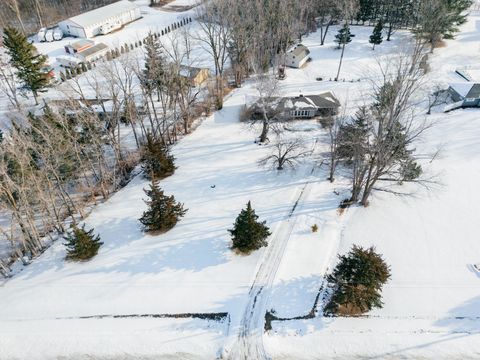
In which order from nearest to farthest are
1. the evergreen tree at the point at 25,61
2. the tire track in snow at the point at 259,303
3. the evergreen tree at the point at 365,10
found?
the tire track in snow at the point at 259,303, the evergreen tree at the point at 25,61, the evergreen tree at the point at 365,10

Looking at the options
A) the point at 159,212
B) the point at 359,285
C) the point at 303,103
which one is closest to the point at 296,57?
the point at 303,103

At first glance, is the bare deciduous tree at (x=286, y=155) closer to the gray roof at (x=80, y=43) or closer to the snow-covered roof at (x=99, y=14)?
the gray roof at (x=80, y=43)

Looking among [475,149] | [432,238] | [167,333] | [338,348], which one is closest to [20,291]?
[167,333]

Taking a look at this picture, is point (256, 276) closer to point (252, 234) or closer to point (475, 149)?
point (252, 234)

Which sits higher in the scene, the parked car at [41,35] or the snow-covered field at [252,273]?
the parked car at [41,35]

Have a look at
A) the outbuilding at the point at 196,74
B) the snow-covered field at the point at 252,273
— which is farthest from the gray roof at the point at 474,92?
the outbuilding at the point at 196,74
